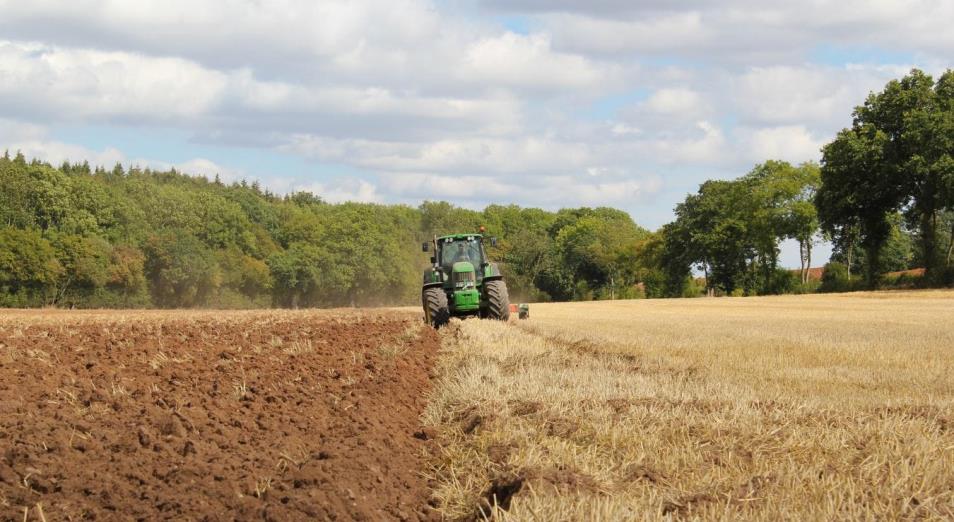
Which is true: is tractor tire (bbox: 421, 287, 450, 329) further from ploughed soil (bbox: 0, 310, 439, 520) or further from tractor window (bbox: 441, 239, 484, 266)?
ploughed soil (bbox: 0, 310, 439, 520)

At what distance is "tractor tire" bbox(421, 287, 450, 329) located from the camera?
24.0 metres

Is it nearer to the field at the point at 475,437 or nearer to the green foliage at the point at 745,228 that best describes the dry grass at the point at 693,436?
the field at the point at 475,437

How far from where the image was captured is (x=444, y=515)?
676cm

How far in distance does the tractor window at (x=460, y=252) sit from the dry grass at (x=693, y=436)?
9.78 meters

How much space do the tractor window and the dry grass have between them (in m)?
9.78

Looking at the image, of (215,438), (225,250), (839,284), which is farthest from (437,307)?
(225,250)

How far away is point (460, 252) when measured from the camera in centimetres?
2608

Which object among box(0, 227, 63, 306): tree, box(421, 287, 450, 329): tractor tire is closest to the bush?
box(421, 287, 450, 329): tractor tire

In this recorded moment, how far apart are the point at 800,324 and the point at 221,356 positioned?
16832mm

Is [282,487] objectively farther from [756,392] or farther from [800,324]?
[800,324]

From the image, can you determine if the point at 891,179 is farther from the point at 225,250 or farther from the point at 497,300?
the point at 225,250

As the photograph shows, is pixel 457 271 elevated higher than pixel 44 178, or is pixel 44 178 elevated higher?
pixel 44 178

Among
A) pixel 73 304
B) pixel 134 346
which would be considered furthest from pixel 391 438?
Answer: pixel 73 304

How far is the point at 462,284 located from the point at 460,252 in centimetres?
133
